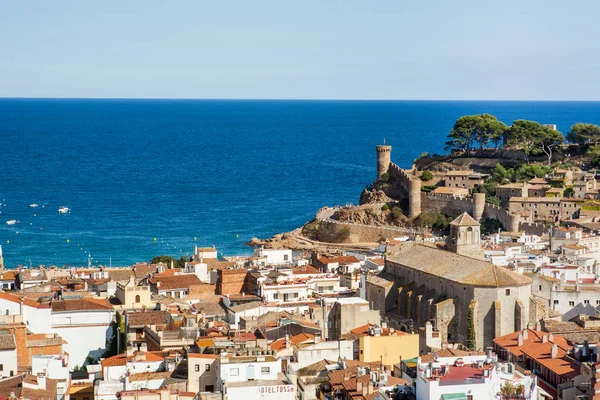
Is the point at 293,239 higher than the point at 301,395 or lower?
lower

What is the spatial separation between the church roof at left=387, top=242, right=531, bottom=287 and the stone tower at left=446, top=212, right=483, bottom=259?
37.7 inches

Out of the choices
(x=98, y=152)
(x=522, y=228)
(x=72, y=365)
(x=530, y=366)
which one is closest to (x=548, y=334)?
(x=530, y=366)

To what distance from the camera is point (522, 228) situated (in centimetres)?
6328

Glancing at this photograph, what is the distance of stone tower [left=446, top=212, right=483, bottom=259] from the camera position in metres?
42.2

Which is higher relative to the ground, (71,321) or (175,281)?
(71,321)

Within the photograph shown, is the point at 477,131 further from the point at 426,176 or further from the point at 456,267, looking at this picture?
the point at 456,267

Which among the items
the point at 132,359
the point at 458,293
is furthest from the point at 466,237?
the point at 132,359

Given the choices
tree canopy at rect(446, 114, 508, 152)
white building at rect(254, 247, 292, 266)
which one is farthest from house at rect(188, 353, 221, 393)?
tree canopy at rect(446, 114, 508, 152)

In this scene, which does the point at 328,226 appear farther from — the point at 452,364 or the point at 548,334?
the point at 452,364

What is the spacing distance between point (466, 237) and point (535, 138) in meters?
41.6

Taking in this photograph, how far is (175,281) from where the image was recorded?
4284 cm

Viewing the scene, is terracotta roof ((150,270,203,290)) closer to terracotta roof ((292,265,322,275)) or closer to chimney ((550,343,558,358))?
terracotta roof ((292,265,322,275))

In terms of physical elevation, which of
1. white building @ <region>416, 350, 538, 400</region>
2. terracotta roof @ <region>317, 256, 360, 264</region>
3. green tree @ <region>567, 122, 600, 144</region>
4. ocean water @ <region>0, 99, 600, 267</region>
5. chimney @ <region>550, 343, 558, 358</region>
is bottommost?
ocean water @ <region>0, 99, 600, 267</region>

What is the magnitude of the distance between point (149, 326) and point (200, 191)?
81771 mm
